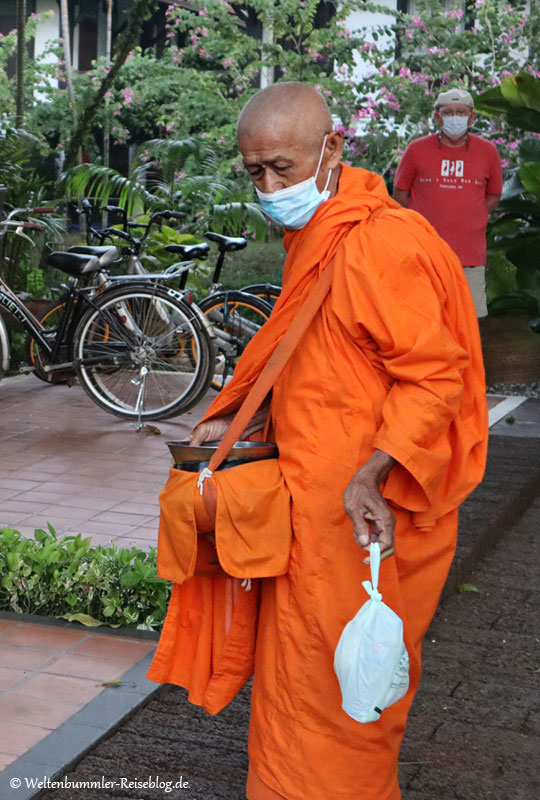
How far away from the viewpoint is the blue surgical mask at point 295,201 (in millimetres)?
2477

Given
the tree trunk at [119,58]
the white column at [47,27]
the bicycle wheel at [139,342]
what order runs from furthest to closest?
the white column at [47,27] → the tree trunk at [119,58] → the bicycle wheel at [139,342]

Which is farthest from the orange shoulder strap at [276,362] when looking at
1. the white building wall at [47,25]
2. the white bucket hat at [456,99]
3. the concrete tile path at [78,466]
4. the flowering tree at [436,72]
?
the white building wall at [47,25]

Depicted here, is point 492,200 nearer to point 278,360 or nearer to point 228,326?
point 228,326

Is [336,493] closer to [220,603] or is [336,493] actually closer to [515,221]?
[220,603]

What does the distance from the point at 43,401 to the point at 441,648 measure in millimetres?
4974

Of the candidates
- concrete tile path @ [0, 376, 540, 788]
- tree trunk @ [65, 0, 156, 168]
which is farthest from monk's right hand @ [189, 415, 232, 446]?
tree trunk @ [65, 0, 156, 168]

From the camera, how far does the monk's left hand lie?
7.68 ft

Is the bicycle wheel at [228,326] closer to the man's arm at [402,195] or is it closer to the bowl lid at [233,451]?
the man's arm at [402,195]

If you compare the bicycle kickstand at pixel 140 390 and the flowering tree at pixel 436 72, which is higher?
the flowering tree at pixel 436 72

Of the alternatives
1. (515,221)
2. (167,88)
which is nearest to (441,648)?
(515,221)

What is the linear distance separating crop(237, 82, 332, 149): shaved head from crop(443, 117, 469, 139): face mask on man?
541cm

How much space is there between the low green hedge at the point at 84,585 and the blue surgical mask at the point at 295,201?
6.22 feet

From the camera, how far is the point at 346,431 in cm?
243

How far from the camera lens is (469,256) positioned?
25.7 feet
